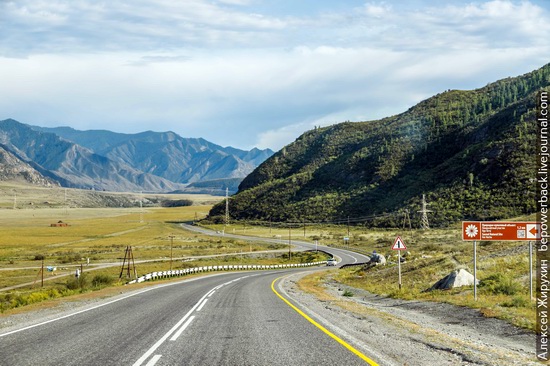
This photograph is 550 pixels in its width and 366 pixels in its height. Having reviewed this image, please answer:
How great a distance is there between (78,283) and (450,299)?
1092 inches

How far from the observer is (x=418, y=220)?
10225cm

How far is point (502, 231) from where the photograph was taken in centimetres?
1884

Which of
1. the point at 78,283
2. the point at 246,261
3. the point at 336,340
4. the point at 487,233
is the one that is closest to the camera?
the point at 336,340

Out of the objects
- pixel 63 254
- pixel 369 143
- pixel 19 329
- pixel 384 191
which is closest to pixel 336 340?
pixel 19 329

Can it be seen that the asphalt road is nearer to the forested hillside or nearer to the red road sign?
the red road sign

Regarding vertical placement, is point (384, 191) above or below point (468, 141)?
below

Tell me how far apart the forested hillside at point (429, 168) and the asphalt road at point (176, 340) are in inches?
3124

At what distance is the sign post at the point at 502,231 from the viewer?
18141mm

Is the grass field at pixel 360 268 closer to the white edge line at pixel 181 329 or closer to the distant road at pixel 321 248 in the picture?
the distant road at pixel 321 248

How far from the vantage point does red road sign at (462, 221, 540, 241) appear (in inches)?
714

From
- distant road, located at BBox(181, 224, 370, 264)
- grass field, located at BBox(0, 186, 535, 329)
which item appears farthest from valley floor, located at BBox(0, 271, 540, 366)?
distant road, located at BBox(181, 224, 370, 264)

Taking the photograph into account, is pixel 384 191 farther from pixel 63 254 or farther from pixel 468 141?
pixel 63 254

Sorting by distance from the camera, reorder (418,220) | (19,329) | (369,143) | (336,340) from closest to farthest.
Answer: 1. (336,340)
2. (19,329)
3. (418,220)
4. (369,143)

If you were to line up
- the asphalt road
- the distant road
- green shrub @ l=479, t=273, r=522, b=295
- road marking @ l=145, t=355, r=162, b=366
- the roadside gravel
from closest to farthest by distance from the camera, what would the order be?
road marking @ l=145, t=355, r=162, b=366
the asphalt road
the roadside gravel
green shrub @ l=479, t=273, r=522, b=295
the distant road
